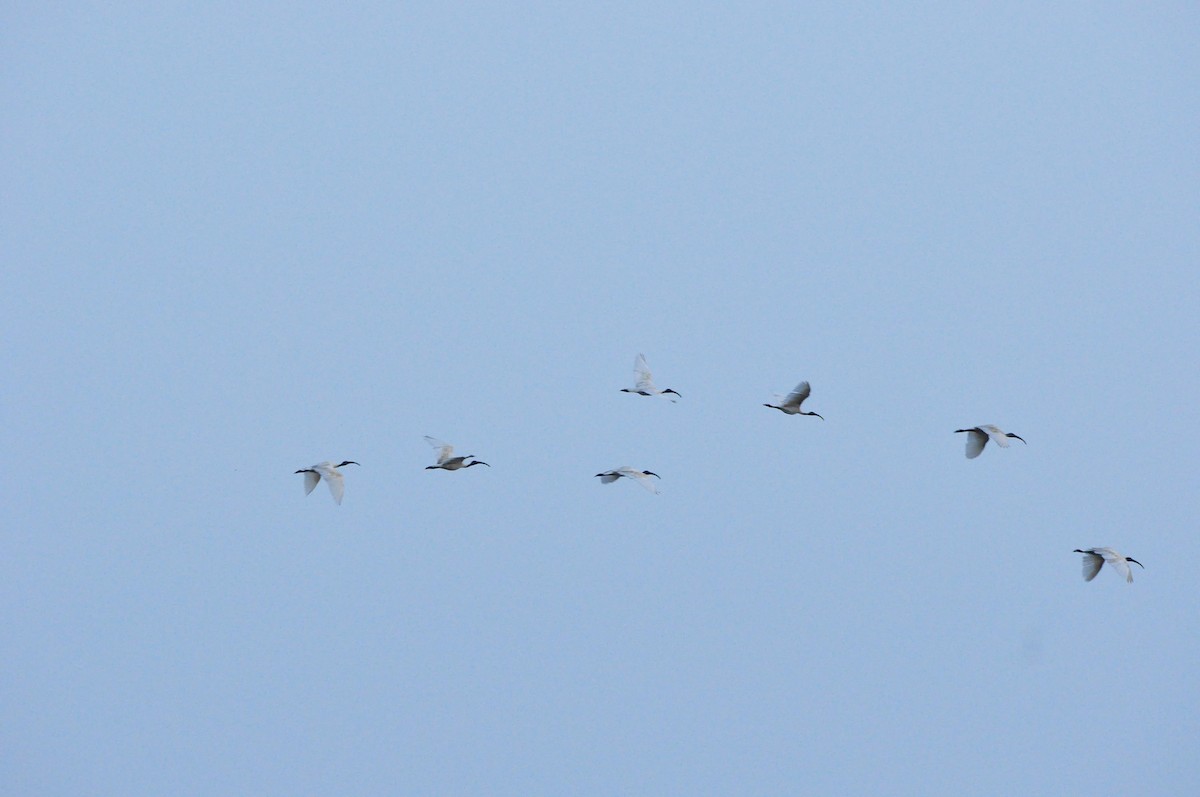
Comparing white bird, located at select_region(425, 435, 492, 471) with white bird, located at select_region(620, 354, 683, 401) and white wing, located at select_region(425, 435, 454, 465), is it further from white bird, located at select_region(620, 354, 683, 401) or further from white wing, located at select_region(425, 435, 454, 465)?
white bird, located at select_region(620, 354, 683, 401)

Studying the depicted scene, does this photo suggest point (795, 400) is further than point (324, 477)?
Yes

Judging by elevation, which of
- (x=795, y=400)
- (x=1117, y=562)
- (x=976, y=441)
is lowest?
(x=1117, y=562)

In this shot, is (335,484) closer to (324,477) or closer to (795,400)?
(324,477)

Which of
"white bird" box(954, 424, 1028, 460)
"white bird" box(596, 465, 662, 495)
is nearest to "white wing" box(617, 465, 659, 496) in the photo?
"white bird" box(596, 465, 662, 495)

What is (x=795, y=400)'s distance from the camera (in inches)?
1486

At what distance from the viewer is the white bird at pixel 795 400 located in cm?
3669

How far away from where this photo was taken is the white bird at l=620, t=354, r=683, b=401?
4125cm

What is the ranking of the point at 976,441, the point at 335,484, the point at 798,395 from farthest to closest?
the point at 798,395 < the point at 976,441 < the point at 335,484

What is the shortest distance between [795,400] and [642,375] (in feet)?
17.9

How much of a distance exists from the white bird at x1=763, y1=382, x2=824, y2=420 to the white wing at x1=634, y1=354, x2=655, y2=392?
431cm

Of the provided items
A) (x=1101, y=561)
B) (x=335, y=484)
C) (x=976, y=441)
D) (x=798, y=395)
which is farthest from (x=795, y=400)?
(x=335, y=484)

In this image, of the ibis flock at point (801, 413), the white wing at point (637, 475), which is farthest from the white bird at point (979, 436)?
the white wing at point (637, 475)

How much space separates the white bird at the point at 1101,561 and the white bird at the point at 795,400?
7.72 meters

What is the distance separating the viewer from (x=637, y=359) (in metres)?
41.9
